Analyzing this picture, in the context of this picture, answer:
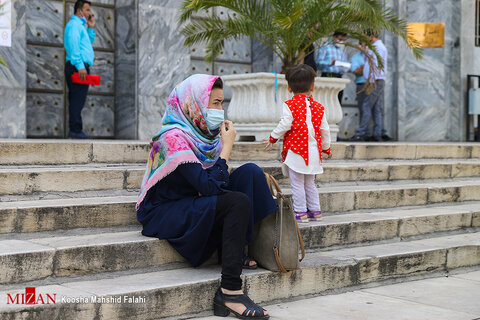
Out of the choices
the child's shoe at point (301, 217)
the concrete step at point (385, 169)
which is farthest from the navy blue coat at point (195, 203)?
the concrete step at point (385, 169)

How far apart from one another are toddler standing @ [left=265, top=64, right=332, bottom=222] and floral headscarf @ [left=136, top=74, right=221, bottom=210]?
136cm

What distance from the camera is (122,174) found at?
18.8 ft

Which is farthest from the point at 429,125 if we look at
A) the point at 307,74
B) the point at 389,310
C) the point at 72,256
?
the point at 72,256

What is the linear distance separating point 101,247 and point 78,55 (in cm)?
544

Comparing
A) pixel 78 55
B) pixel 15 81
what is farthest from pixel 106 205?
pixel 15 81

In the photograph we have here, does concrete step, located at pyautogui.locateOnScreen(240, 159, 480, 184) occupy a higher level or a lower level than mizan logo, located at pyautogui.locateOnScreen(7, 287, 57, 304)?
higher

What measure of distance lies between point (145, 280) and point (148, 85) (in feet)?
21.2

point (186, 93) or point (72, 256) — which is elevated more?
point (186, 93)

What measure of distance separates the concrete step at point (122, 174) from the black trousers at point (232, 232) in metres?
1.74

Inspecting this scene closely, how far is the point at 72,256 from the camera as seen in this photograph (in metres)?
4.09

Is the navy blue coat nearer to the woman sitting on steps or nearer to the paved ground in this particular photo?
the woman sitting on steps

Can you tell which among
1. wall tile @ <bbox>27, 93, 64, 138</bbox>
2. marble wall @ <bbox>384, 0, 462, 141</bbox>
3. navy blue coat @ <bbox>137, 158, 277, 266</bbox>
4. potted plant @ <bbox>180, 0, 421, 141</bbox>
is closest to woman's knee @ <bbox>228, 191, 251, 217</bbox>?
navy blue coat @ <bbox>137, 158, 277, 266</bbox>

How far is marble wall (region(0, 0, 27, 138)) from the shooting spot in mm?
9039

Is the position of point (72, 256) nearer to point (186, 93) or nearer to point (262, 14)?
point (186, 93)
